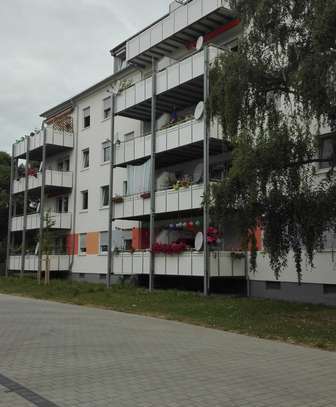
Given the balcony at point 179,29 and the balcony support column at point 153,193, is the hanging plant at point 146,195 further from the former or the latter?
the balcony at point 179,29

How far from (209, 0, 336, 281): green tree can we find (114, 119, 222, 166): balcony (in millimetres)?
5521

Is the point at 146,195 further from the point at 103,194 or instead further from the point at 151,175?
the point at 103,194

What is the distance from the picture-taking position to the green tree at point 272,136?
13984mm

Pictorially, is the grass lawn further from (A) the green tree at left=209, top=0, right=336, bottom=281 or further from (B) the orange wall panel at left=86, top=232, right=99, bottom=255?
(B) the orange wall panel at left=86, top=232, right=99, bottom=255

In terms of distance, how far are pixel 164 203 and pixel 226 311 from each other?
332 inches

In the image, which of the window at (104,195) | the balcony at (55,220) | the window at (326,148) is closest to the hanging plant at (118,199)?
the window at (104,195)

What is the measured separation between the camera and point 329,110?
43.0ft

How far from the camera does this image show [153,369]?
27.7 feet

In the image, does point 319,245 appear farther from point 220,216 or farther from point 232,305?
point 232,305

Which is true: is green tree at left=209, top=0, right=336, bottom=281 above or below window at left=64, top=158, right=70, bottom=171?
below

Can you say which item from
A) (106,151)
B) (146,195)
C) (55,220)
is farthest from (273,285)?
(55,220)

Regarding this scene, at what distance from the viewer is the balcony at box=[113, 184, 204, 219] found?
22469 millimetres

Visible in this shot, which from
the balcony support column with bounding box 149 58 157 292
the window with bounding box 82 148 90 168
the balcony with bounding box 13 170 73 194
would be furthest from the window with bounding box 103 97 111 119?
the balcony support column with bounding box 149 58 157 292

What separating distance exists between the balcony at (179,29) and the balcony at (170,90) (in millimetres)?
1938
